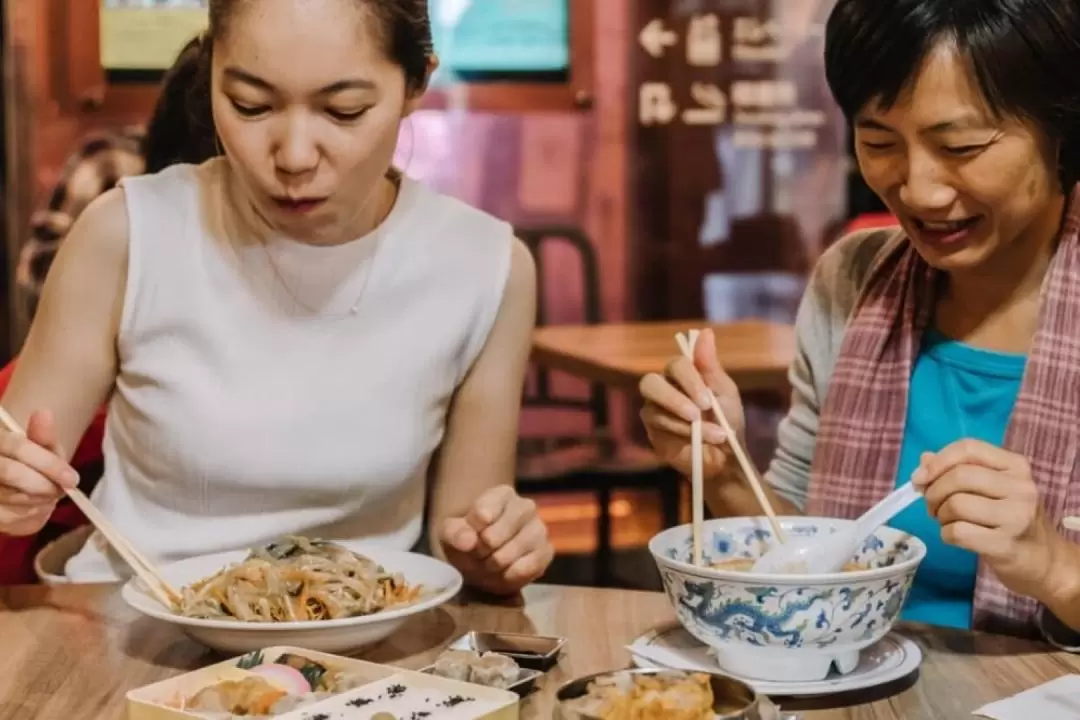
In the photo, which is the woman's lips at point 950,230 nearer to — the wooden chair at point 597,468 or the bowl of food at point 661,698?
the bowl of food at point 661,698

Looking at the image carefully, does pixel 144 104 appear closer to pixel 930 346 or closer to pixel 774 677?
pixel 930 346

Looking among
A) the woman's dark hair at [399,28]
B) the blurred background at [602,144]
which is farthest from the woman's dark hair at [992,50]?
the blurred background at [602,144]

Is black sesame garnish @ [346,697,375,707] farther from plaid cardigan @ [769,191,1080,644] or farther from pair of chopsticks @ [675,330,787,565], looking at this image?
plaid cardigan @ [769,191,1080,644]

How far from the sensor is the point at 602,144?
200 inches

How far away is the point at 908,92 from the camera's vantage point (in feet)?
4.59

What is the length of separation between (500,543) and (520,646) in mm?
228

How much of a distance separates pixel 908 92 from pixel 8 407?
1038 millimetres

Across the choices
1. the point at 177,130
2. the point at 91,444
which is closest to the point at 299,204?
the point at 91,444

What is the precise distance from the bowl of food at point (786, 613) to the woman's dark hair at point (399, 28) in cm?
63

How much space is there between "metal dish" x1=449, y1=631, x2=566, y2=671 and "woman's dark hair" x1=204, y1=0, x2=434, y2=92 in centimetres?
64

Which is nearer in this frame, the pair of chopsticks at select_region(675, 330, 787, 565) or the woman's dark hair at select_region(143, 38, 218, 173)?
the pair of chopsticks at select_region(675, 330, 787, 565)

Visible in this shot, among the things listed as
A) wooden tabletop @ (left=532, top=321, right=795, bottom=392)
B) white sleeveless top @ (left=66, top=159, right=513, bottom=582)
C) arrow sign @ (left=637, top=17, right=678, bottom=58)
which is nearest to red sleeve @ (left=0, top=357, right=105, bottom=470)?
white sleeveless top @ (left=66, top=159, right=513, bottom=582)

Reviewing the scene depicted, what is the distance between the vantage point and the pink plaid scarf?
1.50 m

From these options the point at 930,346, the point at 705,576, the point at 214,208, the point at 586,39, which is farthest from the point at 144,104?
the point at 705,576
